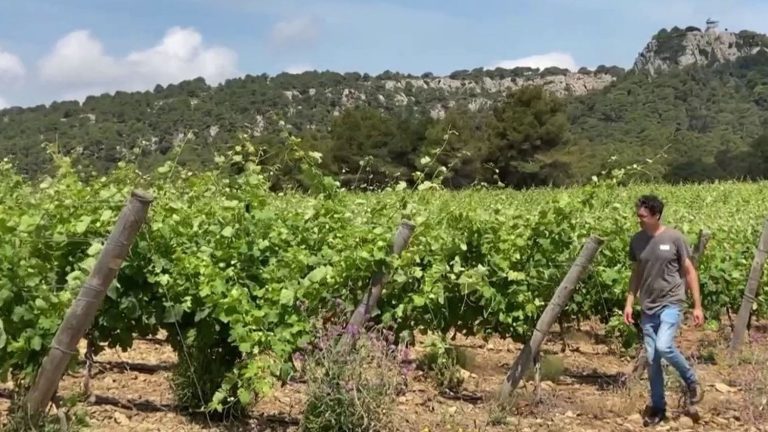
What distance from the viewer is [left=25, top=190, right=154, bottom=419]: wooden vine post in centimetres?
362

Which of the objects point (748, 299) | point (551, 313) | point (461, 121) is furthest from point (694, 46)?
point (551, 313)

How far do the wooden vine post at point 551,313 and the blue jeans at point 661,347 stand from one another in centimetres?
54

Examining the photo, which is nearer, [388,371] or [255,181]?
[388,371]

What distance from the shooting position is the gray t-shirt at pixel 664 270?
5.40 metres

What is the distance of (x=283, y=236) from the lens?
4.72 meters

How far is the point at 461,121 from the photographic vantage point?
3750 cm

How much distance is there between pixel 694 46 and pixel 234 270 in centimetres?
11981

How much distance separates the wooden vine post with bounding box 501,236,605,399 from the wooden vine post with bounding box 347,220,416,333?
3.97ft

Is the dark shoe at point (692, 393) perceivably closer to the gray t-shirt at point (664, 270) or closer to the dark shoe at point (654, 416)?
the dark shoe at point (654, 416)

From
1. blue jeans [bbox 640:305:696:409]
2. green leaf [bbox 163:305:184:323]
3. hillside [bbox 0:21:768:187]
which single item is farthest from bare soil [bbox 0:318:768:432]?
hillside [bbox 0:21:768:187]

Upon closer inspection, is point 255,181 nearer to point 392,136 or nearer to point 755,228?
point 755,228

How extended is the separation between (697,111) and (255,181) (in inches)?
2783

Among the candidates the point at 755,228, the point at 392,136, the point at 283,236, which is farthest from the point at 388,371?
the point at 392,136

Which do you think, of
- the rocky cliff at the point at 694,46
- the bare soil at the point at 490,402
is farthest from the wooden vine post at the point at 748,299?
the rocky cliff at the point at 694,46
